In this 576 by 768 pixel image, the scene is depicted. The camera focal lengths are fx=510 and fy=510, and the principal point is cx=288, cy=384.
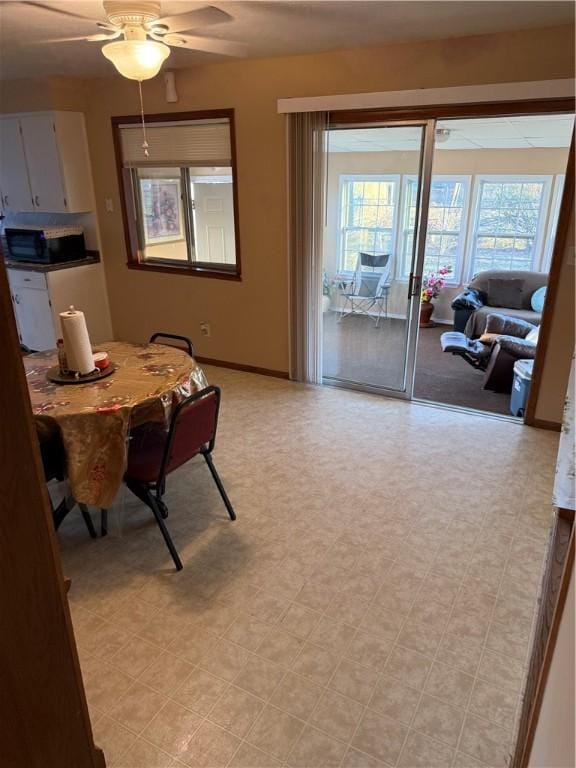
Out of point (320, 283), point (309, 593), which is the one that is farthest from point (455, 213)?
point (309, 593)

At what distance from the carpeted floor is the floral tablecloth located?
217cm

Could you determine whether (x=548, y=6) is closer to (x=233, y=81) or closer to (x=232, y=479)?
(x=233, y=81)

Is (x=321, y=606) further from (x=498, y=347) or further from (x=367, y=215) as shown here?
(x=498, y=347)

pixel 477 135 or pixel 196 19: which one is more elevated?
pixel 196 19

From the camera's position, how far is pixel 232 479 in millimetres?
3117

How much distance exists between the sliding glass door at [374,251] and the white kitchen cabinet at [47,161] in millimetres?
2537

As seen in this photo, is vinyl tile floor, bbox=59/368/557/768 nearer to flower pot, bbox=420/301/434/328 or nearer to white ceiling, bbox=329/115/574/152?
white ceiling, bbox=329/115/574/152

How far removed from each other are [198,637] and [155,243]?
13.1ft

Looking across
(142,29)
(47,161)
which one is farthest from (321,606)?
(47,161)

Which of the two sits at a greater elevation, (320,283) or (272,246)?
(272,246)

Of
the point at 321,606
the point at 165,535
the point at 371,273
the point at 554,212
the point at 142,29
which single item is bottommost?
the point at 321,606

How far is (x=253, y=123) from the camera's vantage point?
4023 mm

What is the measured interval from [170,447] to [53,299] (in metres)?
3.35

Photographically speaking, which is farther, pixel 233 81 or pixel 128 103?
pixel 128 103
